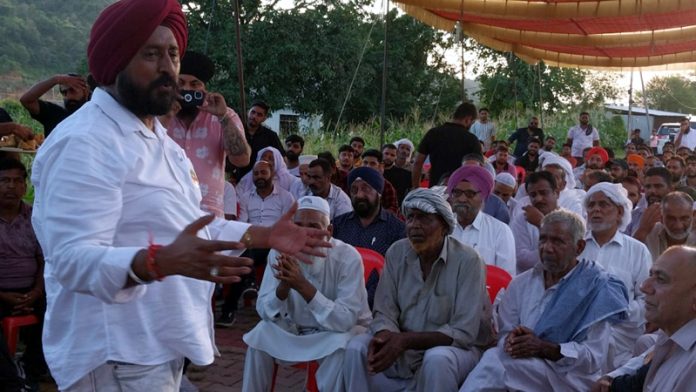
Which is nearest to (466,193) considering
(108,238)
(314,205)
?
(314,205)

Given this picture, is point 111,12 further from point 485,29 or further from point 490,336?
point 485,29

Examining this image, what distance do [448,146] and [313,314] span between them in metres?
3.96

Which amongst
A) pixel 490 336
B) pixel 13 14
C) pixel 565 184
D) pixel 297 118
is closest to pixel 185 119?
pixel 490 336

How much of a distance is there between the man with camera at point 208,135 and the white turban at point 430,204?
3.08 feet

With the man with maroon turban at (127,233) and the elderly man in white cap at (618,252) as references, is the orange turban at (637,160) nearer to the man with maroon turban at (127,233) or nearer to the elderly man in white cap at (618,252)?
the elderly man in white cap at (618,252)

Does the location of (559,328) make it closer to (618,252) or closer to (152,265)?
(618,252)

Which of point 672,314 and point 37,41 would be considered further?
point 37,41

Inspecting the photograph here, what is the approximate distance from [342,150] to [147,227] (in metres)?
6.70

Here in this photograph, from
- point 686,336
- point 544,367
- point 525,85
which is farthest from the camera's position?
point 525,85

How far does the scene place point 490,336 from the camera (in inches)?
148

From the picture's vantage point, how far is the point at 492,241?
4758mm

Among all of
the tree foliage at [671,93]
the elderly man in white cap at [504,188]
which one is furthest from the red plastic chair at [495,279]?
the tree foliage at [671,93]

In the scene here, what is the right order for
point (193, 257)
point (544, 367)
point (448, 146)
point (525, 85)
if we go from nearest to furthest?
1. point (193, 257)
2. point (544, 367)
3. point (448, 146)
4. point (525, 85)

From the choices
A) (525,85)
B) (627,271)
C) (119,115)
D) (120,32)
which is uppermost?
(525,85)
